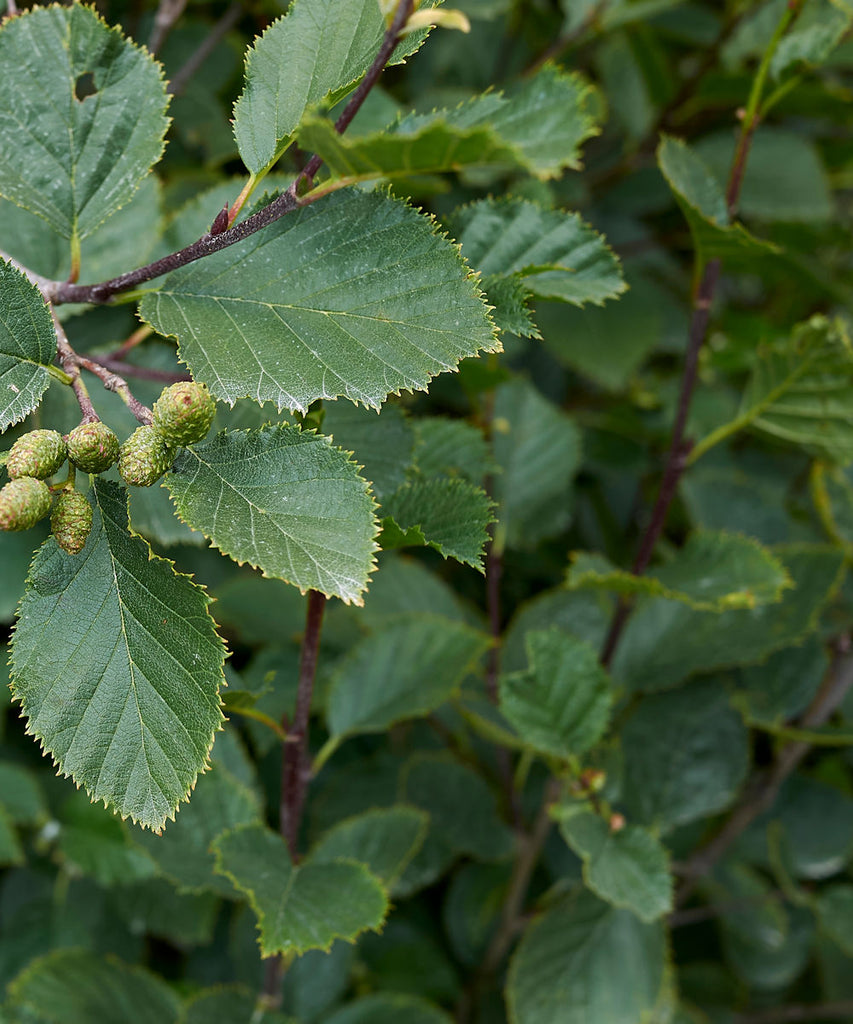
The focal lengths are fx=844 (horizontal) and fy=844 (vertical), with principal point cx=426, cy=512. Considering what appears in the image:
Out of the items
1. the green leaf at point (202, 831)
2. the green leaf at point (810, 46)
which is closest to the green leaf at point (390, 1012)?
the green leaf at point (202, 831)

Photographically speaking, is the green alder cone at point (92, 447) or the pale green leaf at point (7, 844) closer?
the green alder cone at point (92, 447)

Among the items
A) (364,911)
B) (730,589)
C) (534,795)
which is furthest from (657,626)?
(364,911)

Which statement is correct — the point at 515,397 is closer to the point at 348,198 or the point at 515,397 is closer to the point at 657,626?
the point at 657,626

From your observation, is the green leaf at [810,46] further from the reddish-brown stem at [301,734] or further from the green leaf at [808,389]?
the reddish-brown stem at [301,734]

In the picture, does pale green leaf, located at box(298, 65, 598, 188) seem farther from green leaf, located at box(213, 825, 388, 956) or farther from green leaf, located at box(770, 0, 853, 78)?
green leaf, located at box(213, 825, 388, 956)

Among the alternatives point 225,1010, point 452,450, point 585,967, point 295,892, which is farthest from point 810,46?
point 225,1010

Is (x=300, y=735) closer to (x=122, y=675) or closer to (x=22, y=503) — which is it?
(x=122, y=675)
